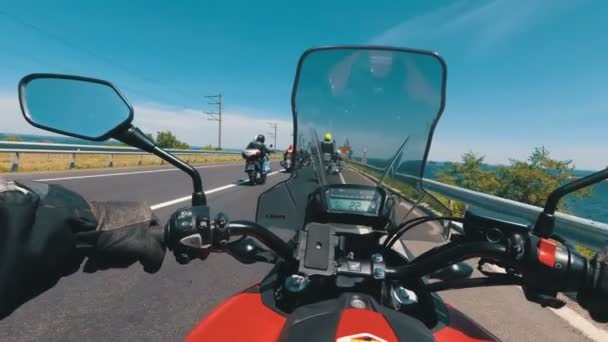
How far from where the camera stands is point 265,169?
44.9 ft

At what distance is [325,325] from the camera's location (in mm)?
799

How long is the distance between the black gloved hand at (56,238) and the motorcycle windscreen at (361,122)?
25.4 inches

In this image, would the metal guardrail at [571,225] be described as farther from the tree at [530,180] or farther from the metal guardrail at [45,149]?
the metal guardrail at [45,149]

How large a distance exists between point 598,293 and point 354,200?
2.66 feet

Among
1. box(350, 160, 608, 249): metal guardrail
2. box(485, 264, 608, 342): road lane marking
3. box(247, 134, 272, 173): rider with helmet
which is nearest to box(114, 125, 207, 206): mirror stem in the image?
box(350, 160, 608, 249): metal guardrail

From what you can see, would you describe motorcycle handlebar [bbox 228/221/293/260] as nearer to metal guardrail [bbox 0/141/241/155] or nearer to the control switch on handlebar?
the control switch on handlebar

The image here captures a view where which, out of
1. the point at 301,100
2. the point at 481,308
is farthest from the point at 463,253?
the point at 481,308

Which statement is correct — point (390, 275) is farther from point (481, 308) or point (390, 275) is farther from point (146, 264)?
point (481, 308)

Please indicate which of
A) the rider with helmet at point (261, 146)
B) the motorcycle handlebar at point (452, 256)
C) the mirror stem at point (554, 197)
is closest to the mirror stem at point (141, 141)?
the motorcycle handlebar at point (452, 256)

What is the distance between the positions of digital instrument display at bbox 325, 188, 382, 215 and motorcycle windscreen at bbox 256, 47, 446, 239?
130 millimetres

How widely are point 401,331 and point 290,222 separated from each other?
0.94m

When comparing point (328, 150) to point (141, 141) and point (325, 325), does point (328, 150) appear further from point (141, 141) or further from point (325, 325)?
point (325, 325)

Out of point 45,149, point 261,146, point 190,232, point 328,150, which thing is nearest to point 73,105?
point 190,232

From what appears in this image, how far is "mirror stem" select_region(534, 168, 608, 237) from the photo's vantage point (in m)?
1.04
